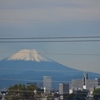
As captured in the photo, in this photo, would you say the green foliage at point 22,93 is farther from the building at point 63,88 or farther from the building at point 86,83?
the building at point 86,83

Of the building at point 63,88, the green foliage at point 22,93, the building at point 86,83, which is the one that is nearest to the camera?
the green foliage at point 22,93

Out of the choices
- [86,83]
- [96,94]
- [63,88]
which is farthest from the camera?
[86,83]

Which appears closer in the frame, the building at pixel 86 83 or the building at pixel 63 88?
the building at pixel 63 88

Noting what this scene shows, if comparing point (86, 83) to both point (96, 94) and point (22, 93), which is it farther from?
point (22, 93)

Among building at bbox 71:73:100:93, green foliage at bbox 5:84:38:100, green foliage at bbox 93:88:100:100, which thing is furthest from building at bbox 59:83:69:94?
green foliage at bbox 93:88:100:100

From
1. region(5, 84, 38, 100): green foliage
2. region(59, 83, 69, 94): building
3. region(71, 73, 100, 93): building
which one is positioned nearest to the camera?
region(5, 84, 38, 100): green foliage

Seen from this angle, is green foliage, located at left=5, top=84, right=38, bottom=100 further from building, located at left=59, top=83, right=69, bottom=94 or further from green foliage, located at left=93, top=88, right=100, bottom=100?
Answer: green foliage, located at left=93, top=88, right=100, bottom=100

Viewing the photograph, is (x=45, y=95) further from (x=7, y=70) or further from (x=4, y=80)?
(x=7, y=70)

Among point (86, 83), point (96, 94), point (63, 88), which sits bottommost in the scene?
point (96, 94)

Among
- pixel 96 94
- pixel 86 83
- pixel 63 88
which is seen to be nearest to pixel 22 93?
pixel 63 88

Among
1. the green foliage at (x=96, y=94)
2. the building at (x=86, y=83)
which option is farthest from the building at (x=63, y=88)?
the green foliage at (x=96, y=94)

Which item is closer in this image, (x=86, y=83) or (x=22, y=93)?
(x=22, y=93)
